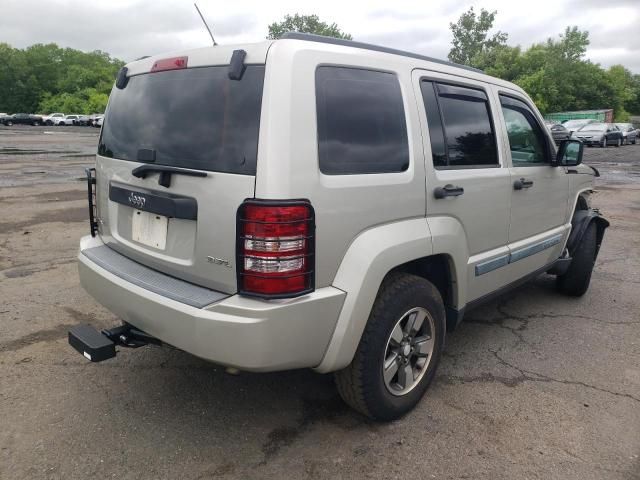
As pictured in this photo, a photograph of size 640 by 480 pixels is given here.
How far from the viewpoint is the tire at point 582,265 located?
4.72 metres

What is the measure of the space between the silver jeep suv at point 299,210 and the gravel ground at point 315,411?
12.3 inches

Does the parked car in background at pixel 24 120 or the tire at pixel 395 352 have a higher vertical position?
the parked car in background at pixel 24 120

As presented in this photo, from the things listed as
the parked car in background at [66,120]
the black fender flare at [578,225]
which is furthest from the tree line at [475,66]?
the black fender flare at [578,225]

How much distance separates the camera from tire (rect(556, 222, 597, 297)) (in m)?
4.72

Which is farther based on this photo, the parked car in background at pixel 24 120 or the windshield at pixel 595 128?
the parked car in background at pixel 24 120

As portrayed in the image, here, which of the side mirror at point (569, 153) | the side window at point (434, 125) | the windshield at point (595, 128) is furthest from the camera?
the windshield at point (595, 128)

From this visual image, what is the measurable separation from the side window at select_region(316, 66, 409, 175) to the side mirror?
6.40 ft

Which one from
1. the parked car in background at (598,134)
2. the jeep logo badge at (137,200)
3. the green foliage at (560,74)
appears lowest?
the jeep logo badge at (137,200)

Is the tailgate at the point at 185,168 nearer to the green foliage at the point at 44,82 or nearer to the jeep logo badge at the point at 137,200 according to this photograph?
the jeep logo badge at the point at 137,200

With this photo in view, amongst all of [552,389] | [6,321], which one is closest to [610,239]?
[552,389]

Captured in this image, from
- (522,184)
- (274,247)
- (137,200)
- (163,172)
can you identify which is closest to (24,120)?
(137,200)

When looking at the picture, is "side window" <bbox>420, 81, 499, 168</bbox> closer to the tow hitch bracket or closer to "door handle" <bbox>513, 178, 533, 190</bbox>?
"door handle" <bbox>513, 178, 533, 190</bbox>

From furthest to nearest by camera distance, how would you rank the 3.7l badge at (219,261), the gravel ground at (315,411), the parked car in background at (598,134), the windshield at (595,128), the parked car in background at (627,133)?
the parked car in background at (627,133) < the windshield at (595,128) < the parked car in background at (598,134) < the gravel ground at (315,411) < the 3.7l badge at (219,261)

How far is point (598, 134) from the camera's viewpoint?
102ft
